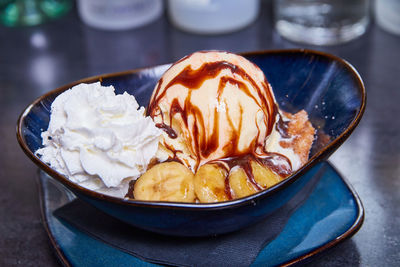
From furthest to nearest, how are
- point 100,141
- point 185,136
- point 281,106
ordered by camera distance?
point 281,106 → point 185,136 → point 100,141

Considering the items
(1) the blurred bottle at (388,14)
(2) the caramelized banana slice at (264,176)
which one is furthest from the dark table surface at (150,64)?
(2) the caramelized banana slice at (264,176)

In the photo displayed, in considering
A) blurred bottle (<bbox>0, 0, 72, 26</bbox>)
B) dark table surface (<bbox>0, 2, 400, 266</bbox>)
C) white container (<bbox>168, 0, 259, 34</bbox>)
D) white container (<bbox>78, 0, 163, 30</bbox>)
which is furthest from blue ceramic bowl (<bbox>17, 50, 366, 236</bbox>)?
blurred bottle (<bbox>0, 0, 72, 26</bbox>)

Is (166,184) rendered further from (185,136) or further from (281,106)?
(281,106)

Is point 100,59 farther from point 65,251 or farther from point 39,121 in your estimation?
point 65,251

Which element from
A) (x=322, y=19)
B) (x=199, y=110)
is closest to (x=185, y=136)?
(x=199, y=110)

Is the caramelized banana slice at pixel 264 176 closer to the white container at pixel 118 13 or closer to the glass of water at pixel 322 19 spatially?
the glass of water at pixel 322 19

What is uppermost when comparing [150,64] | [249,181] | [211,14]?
[249,181]

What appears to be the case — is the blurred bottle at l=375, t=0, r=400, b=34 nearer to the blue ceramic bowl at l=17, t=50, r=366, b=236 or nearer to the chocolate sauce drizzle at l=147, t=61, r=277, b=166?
the blue ceramic bowl at l=17, t=50, r=366, b=236

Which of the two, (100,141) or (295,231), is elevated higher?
(100,141)
